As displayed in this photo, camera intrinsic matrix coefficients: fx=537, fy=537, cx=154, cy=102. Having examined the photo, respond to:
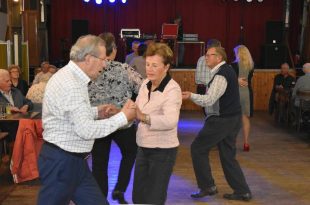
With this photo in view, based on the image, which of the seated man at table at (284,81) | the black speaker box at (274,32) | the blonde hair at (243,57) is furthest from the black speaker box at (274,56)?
the blonde hair at (243,57)

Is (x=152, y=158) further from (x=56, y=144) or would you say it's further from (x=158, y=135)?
(x=56, y=144)

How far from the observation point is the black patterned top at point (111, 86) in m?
4.19

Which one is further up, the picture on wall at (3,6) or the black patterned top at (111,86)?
the picture on wall at (3,6)

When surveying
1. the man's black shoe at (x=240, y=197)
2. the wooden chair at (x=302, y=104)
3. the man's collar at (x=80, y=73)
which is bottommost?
the man's black shoe at (x=240, y=197)

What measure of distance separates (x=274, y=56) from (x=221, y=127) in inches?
377

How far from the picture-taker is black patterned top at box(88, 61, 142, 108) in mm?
4188

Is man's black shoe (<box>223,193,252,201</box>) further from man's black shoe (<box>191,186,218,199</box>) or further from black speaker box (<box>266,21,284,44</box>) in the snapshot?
black speaker box (<box>266,21,284,44</box>)

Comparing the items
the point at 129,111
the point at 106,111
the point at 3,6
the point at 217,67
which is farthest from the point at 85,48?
the point at 3,6

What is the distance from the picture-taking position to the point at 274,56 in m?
13.8

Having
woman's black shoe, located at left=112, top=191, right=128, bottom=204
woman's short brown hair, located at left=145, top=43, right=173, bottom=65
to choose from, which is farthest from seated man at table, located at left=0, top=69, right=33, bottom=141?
woman's short brown hair, located at left=145, top=43, right=173, bottom=65

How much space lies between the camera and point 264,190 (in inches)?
211

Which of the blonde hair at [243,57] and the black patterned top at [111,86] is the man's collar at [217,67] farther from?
the blonde hair at [243,57]

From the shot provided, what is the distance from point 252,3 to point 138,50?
9186mm

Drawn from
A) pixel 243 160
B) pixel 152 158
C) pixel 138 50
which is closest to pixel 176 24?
pixel 138 50
